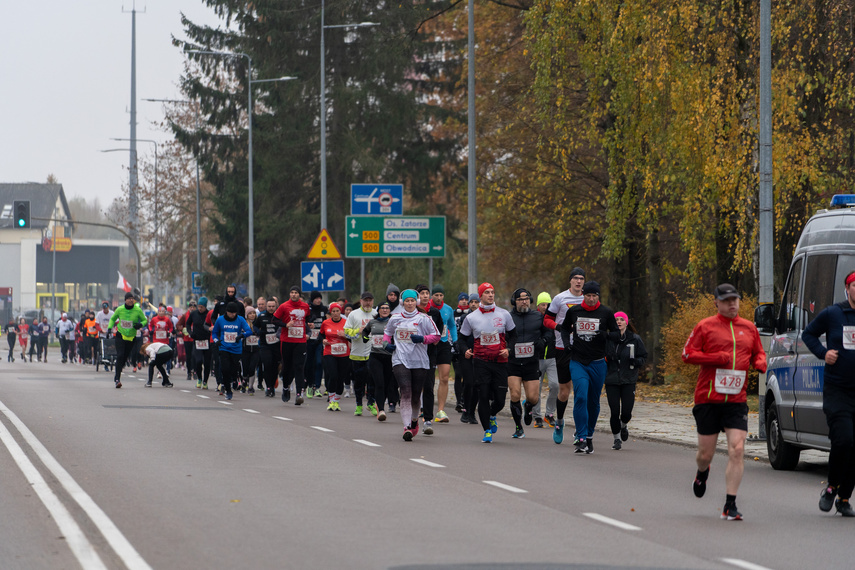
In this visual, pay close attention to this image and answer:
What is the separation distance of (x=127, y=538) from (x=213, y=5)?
1589 inches

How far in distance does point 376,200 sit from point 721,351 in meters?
Result: 20.9

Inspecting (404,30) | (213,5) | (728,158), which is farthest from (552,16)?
(213,5)

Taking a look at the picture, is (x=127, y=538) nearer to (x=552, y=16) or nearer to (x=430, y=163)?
(x=552, y=16)

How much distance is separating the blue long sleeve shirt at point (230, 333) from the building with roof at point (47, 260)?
83015 mm

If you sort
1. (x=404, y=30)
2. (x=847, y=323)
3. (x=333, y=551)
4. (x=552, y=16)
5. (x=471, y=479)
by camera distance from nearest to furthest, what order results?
(x=333, y=551) → (x=847, y=323) → (x=471, y=479) → (x=552, y=16) → (x=404, y=30)

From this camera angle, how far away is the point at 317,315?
24703 millimetres

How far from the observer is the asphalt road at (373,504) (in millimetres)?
7977

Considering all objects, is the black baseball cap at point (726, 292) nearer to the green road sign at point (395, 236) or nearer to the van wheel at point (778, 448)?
the van wheel at point (778, 448)

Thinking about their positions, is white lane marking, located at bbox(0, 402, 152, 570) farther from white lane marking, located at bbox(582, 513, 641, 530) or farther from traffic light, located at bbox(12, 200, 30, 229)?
traffic light, located at bbox(12, 200, 30, 229)

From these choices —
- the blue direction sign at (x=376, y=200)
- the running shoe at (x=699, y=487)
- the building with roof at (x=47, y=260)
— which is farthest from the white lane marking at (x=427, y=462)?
the building with roof at (x=47, y=260)

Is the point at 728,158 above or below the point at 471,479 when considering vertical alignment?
above

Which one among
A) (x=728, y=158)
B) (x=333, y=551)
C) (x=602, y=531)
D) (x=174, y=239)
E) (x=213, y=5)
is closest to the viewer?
(x=333, y=551)

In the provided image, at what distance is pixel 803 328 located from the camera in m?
13.3

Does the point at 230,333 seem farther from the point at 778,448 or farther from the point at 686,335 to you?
the point at 778,448
